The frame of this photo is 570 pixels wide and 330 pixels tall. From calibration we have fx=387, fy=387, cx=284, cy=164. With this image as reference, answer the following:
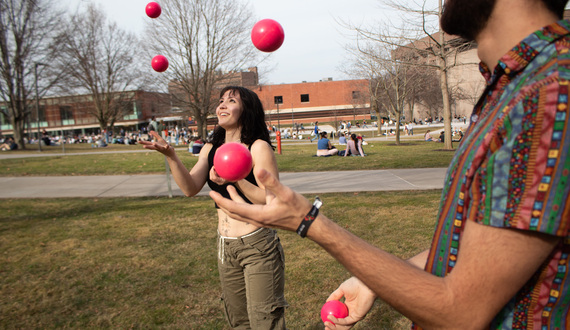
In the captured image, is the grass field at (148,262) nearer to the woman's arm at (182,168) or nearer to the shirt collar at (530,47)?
the woman's arm at (182,168)

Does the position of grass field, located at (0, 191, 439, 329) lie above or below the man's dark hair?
below

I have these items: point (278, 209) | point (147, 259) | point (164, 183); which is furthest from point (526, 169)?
point (164, 183)

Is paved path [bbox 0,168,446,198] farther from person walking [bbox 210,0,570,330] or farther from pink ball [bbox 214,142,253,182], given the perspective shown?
person walking [bbox 210,0,570,330]

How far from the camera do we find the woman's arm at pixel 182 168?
9.37ft

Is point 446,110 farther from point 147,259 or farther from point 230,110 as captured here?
point 230,110

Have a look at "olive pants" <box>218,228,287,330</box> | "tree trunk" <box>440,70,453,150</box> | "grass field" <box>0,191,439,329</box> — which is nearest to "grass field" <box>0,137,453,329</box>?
"grass field" <box>0,191,439,329</box>

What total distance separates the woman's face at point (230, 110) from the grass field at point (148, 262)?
1.99 metres

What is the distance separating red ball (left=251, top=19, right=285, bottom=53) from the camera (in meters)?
2.77

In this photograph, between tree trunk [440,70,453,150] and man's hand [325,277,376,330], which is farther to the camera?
tree trunk [440,70,453,150]

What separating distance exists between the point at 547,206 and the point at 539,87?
0.27 meters

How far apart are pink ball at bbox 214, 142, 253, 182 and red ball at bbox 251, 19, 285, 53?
1.28 m

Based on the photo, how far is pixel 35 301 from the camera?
14.0ft

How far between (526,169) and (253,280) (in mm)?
2244

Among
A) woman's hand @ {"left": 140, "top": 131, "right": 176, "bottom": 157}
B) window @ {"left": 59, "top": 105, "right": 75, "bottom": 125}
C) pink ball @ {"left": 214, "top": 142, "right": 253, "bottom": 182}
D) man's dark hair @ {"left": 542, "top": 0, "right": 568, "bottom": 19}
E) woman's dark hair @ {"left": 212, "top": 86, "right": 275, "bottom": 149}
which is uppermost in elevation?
window @ {"left": 59, "top": 105, "right": 75, "bottom": 125}
